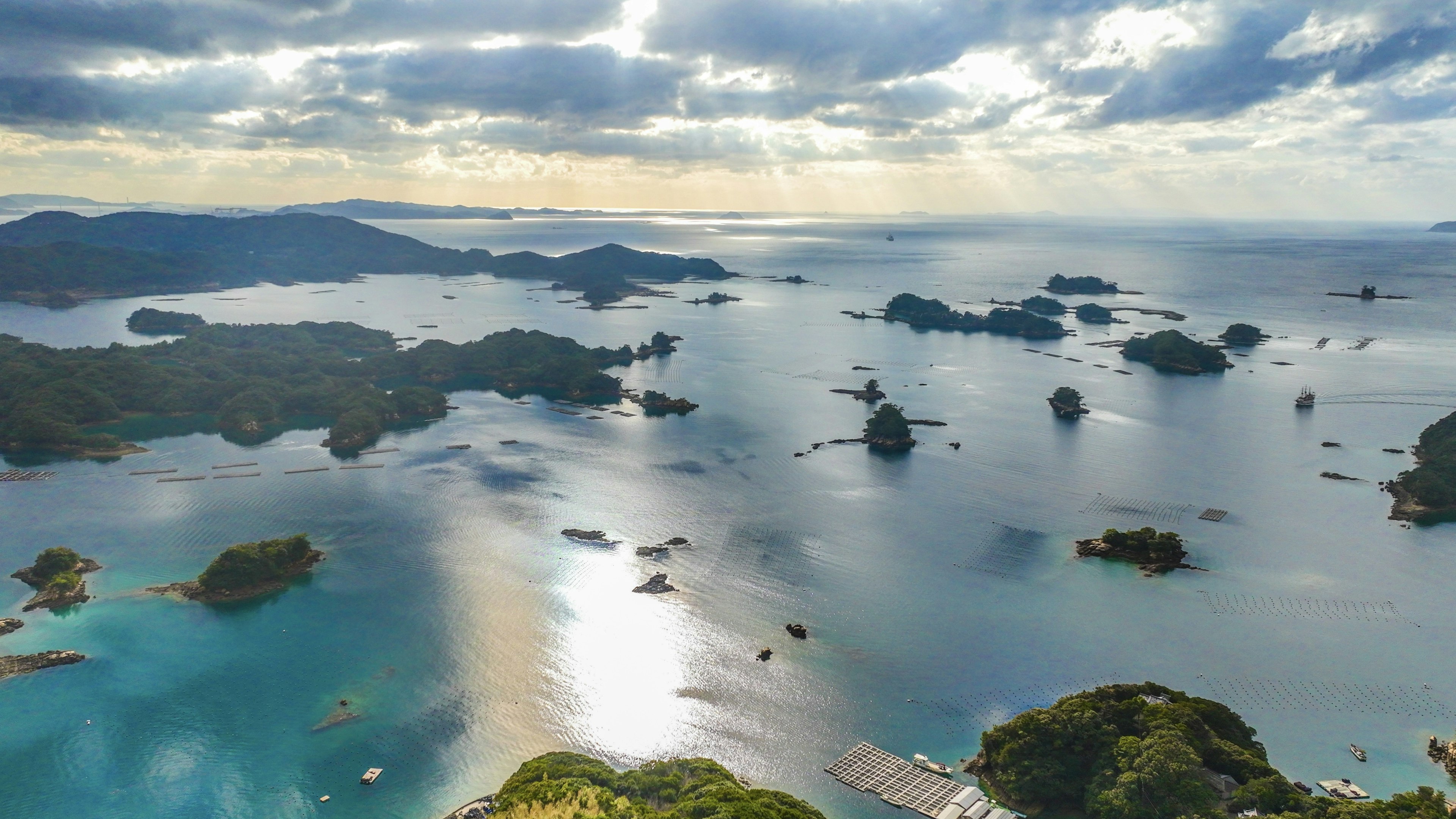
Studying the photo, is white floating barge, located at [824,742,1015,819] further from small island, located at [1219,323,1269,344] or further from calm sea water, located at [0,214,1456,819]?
small island, located at [1219,323,1269,344]

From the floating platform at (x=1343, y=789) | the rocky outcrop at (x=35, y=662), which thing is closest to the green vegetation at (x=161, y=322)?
the rocky outcrop at (x=35, y=662)

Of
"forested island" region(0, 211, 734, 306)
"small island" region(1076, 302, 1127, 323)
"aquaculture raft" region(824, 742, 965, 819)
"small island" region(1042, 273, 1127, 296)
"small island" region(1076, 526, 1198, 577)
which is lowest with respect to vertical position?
"aquaculture raft" region(824, 742, 965, 819)

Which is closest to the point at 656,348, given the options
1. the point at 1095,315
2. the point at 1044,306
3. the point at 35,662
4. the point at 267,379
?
the point at 267,379

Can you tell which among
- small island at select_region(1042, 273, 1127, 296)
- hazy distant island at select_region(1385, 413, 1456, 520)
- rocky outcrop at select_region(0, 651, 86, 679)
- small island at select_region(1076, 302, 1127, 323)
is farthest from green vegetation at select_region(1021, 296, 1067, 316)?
rocky outcrop at select_region(0, 651, 86, 679)

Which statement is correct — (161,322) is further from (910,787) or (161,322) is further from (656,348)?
(910,787)

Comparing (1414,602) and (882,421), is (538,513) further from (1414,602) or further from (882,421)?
(1414,602)

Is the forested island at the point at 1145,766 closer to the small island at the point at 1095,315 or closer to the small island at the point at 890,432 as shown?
the small island at the point at 890,432
